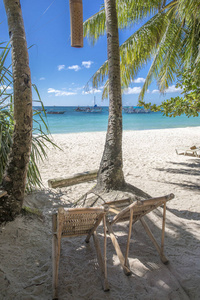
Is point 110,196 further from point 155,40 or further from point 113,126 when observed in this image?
point 155,40

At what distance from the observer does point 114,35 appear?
3682 mm

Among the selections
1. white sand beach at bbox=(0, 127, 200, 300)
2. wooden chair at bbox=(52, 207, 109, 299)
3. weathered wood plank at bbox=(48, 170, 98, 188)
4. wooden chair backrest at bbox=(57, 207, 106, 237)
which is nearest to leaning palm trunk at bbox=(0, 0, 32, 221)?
white sand beach at bbox=(0, 127, 200, 300)

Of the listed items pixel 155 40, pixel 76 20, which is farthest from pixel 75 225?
pixel 155 40

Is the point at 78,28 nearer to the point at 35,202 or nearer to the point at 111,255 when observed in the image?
the point at 111,255

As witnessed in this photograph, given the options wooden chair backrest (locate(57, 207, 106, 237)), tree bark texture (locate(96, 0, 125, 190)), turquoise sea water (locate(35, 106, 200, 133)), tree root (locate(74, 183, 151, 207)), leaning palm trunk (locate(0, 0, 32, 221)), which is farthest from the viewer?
turquoise sea water (locate(35, 106, 200, 133))

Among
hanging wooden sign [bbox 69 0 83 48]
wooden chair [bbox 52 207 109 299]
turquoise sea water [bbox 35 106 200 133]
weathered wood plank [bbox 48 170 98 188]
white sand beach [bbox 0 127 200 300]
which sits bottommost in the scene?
white sand beach [bbox 0 127 200 300]

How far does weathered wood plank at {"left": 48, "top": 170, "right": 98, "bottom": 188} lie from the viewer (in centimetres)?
445

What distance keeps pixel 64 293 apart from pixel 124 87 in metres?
6.60

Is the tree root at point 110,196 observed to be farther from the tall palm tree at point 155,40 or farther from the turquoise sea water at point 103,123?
the turquoise sea water at point 103,123

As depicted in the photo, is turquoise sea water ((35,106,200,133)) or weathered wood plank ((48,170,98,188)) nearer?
weathered wood plank ((48,170,98,188))

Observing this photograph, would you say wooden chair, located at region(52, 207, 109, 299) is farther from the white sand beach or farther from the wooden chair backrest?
the white sand beach

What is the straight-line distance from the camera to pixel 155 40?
669 cm

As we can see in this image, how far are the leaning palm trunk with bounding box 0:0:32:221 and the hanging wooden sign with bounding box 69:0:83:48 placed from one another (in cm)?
57

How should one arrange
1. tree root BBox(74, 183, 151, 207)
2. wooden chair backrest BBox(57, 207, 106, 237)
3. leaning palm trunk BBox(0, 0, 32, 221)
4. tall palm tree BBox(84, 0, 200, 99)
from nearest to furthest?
wooden chair backrest BBox(57, 207, 106, 237) < leaning palm trunk BBox(0, 0, 32, 221) < tree root BBox(74, 183, 151, 207) < tall palm tree BBox(84, 0, 200, 99)
